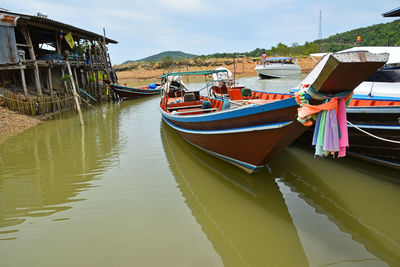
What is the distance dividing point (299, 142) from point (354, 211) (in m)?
3.84

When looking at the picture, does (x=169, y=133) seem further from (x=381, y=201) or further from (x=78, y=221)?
(x=381, y=201)

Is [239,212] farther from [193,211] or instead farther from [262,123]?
[262,123]

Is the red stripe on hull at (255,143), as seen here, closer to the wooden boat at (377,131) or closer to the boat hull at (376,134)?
the wooden boat at (377,131)

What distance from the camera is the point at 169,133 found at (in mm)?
10055

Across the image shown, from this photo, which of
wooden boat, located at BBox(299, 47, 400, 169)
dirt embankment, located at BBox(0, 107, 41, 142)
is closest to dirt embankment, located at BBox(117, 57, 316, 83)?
dirt embankment, located at BBox(0, 107, 41, 142)

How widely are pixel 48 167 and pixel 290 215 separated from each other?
5.85 metres

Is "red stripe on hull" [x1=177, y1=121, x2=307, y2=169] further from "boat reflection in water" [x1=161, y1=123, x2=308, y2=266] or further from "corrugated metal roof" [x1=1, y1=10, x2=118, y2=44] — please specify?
"corrugated metal roof" [x1=1, y1=10, x2=118, y2=44]

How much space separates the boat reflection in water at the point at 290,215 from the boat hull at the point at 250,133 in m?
0.49

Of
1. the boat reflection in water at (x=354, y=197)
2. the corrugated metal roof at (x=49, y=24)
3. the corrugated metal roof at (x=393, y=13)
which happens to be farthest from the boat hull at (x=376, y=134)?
the corrugated metal roof at (x=49, y=24)

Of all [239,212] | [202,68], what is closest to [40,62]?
[239,212]

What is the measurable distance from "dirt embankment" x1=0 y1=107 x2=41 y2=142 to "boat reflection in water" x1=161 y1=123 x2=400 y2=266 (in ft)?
25.2

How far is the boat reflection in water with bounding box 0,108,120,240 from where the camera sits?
15.5 ft

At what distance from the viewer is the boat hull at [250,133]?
4090 millimetres

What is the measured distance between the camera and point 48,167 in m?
6.67
